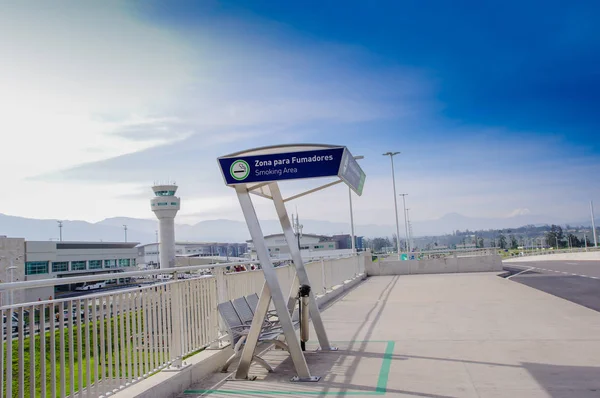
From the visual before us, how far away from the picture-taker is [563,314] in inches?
424

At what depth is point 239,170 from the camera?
22.4 ft

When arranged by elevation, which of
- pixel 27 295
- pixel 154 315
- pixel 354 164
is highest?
pixel 354 164

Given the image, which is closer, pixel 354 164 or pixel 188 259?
pixel 354 164

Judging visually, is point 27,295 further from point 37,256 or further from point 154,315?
point 37,256

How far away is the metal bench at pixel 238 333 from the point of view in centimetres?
684

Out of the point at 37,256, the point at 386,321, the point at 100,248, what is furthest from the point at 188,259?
the point at 386,321

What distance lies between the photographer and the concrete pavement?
19.2 ft

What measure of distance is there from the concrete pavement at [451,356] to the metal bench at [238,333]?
0.68ft

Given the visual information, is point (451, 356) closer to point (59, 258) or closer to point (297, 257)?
point (297, 257)

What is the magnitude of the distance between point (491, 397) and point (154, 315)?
12.4 feet

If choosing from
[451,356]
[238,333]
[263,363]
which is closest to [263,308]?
[238,333]

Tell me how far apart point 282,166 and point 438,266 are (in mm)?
22823

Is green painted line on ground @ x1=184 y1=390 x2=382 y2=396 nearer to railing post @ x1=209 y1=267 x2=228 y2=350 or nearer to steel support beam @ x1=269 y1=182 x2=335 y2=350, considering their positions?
railing post @ x1=209 y1=267 x2=228 y2=350

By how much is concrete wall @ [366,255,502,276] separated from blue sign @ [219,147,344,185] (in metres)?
21.9
